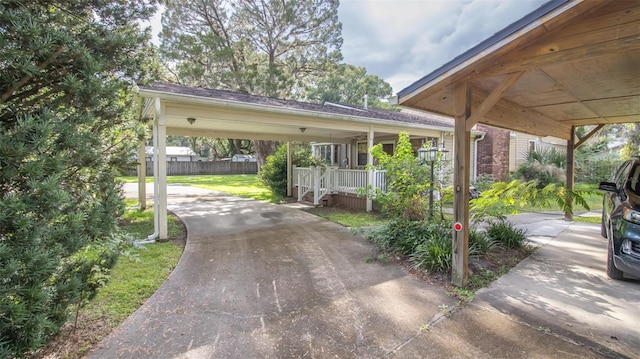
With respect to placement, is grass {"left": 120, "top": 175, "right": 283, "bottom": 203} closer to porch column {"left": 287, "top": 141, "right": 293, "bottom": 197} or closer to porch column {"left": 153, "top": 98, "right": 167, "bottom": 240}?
porch column {"left": 287, "top": 141, "right": 293, "bottom": 197}

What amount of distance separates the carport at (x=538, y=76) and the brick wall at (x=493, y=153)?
8.16 metres

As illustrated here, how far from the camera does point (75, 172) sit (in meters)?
2.42

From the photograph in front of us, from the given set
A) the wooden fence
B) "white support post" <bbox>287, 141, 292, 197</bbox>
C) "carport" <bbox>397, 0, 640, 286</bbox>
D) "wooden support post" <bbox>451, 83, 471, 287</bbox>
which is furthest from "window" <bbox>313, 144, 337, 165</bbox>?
the wooden fence

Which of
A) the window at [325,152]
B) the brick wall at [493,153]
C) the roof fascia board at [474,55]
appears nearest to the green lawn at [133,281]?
the roof fascia board at [474,55]

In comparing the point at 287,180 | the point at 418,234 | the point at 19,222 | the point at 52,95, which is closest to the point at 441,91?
the point at 418,234

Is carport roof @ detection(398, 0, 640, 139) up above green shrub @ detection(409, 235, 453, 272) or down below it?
above

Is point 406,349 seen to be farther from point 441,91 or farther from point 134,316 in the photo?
point 441,91

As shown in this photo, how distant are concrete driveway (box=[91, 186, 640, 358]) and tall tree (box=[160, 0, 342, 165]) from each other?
17.2 m

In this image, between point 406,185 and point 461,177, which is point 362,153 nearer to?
point 406,185

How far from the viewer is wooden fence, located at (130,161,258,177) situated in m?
34.0

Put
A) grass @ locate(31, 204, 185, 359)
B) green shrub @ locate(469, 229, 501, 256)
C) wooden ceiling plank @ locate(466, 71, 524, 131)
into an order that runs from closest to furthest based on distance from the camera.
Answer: grass @ locate(31, 204, 185, 359) → wooden ceiling plank @ locate(466, 71, 524, 131) → green shrub @ locate(469, 229, 501, 256)

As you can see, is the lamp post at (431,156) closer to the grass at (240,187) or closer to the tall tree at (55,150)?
the tall tree at (55,150)

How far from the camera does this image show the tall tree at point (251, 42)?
1938cm

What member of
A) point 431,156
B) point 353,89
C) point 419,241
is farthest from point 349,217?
point 353,89
